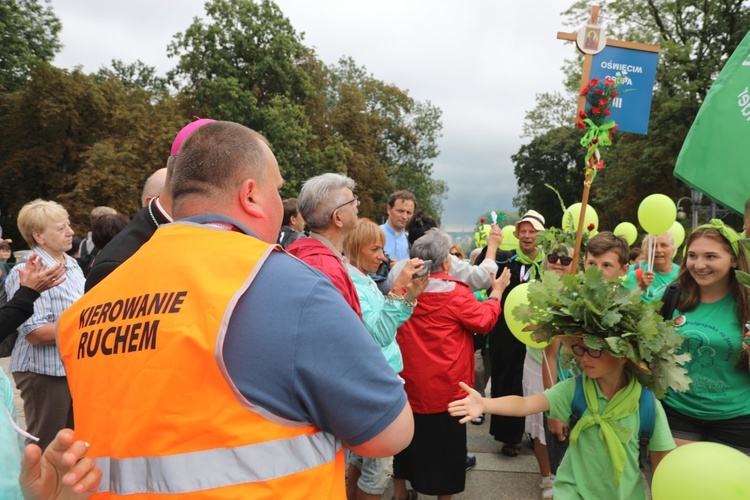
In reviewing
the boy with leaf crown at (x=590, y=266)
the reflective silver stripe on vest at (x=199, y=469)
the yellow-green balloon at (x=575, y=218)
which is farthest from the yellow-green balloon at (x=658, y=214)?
the reflective silver stripe on vest at (x=199, y=469)

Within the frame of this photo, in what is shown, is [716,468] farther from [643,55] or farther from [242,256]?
[643,55]

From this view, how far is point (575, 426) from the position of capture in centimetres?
288

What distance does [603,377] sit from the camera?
2.92 metres

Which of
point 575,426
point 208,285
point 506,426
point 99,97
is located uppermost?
point 99,97

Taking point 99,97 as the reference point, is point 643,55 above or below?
below

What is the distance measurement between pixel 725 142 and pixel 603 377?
5.68 ft

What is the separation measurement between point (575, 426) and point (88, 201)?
24.0 meters

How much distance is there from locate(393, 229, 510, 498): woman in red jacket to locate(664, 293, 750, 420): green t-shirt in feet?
4.52

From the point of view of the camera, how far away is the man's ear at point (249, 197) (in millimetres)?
1542

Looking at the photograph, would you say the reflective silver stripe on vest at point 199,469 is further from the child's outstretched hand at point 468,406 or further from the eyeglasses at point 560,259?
the eyeglasses at point 560,259

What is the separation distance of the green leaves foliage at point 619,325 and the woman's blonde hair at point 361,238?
1.45 m

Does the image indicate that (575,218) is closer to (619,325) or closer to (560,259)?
(560,259)

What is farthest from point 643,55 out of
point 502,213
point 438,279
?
point 438,279

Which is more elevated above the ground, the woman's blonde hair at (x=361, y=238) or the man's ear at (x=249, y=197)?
the man's ear at (x=249, y=197)
